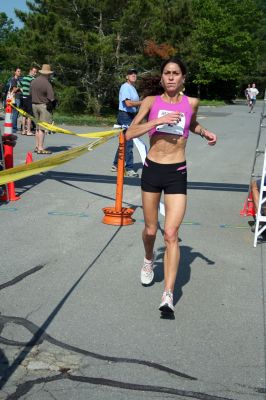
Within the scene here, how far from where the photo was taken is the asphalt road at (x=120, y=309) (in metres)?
3.35

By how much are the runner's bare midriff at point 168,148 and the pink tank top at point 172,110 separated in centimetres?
4

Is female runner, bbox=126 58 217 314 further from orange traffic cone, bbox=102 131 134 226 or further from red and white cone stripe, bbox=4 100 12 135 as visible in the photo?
red and white cone stripe, bbox=4 100 12 135

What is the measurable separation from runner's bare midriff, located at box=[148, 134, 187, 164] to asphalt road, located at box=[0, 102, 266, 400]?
117 centimetres

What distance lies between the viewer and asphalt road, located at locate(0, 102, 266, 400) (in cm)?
335

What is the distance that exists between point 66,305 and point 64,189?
4965 millimetres

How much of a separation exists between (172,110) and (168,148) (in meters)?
0.31

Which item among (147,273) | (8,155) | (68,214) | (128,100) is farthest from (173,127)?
(128,100)

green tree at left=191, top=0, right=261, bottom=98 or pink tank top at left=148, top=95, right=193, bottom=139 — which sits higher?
green tree at left=191, top=0, right=261, bottom=98

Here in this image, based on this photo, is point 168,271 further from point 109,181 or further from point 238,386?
point 109,181

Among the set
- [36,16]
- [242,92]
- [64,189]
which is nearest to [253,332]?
[64,189]

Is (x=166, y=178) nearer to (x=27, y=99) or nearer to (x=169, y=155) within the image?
(x=169, y=155)

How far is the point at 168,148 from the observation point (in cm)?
454

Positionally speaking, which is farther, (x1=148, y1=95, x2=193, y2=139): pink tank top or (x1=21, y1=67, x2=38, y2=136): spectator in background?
(x1=21, y1=67, x2=38, y2=136): spectator in background

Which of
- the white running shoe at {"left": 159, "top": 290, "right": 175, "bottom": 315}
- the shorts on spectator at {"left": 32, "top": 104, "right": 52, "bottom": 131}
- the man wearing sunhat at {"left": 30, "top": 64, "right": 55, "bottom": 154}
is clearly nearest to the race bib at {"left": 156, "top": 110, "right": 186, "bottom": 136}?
the white running shoe at {"left": 159, "top": 290, "right": 175, "bottom": 315}
